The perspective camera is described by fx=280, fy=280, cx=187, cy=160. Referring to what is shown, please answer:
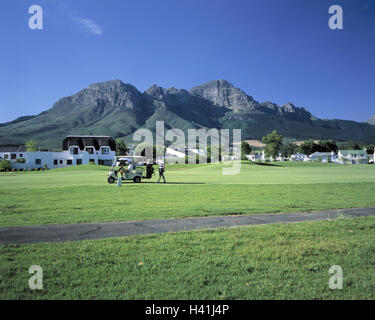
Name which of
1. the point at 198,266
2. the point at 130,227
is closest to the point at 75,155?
the point at 130,227

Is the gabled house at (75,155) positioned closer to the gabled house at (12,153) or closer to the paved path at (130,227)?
the gabled house at (12,153)

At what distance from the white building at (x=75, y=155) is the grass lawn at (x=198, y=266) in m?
77.8

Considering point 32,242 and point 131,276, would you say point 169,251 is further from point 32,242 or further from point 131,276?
A: point 32,242

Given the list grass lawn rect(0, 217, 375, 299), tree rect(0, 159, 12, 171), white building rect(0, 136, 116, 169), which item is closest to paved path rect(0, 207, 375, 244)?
grass lawn rect(0, 217, 375, 299)

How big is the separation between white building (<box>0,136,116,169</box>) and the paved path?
74582 mm

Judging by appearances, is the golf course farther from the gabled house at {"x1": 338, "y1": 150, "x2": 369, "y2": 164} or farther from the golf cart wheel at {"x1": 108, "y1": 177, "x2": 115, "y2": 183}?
the gabled house at {"x1": 338, "y1": 150, "x2": 369, "y2": 164}

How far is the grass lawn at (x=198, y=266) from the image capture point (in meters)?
5.08

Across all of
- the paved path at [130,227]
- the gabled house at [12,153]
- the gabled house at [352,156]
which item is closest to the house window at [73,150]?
the gabled house at [12,153]

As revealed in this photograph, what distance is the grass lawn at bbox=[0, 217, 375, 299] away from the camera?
5078 mm

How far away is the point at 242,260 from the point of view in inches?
257

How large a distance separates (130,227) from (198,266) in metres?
4.47
